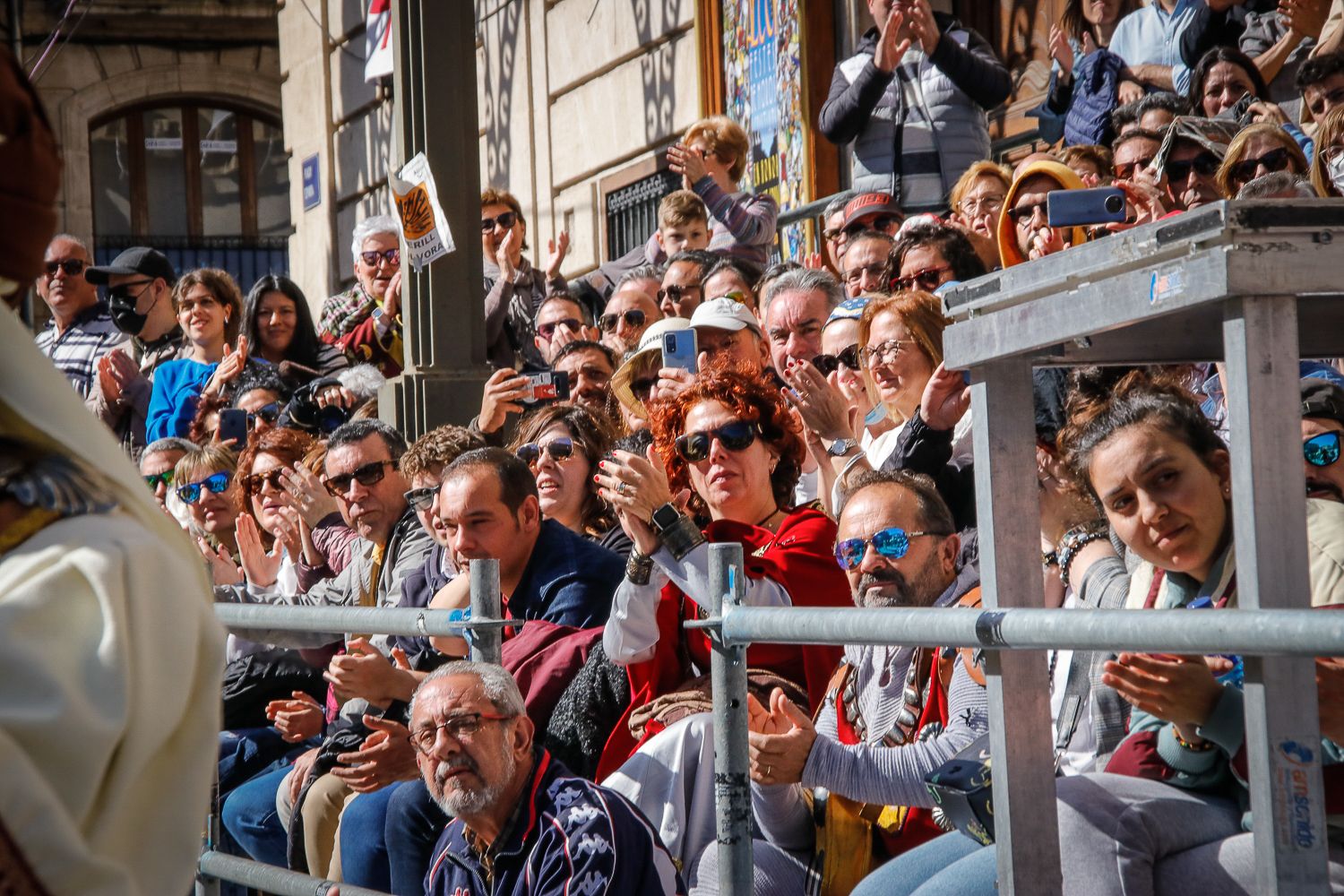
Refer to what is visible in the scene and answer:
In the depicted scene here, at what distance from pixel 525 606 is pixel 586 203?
877 cm

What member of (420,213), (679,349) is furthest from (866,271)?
(420,213)

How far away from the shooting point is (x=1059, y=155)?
7.17 m

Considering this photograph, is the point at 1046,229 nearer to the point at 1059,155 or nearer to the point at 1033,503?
the point at 1059,155

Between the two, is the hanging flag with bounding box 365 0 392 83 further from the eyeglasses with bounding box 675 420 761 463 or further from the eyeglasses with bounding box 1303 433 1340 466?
the eyeglasses with bounding box 1303 433 1340 466

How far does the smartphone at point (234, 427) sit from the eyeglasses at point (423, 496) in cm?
252

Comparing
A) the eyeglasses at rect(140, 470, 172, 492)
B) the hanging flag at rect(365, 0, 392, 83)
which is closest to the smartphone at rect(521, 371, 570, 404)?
the eyeglasses at rect(140, 470, 172, 492)

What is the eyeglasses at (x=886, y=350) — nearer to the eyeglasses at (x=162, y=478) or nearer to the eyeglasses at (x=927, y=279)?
Answer: the eyeglasses at (x=927, y=279)

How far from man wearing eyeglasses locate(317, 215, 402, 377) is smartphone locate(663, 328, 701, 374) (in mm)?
3312

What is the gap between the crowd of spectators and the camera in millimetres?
3654

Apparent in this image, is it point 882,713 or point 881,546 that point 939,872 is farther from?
point 881,546

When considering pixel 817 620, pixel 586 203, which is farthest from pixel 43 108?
pixel 586 203

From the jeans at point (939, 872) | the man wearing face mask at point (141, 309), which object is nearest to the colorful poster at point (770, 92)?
the man wearing face mask at point (141, 309)

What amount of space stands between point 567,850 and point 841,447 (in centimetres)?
190

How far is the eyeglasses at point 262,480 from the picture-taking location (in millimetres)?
7590
